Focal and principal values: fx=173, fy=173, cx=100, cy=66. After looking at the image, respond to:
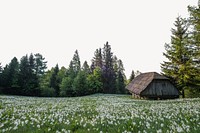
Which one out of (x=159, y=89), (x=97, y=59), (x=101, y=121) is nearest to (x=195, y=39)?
(x=159, y=89)

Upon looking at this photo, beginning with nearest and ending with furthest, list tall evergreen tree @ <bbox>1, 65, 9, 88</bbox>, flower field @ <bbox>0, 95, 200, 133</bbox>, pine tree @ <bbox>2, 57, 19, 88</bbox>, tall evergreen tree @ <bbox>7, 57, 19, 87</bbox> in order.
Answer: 1. flower field @ <bbox>0, 95, 200, 133</bbox>
2. tall evergreen tree @ <bbox>1, 65, 9, 88</bbox>
3. pine tree @ <bbox>2, 57, 19, 88</bbox>
4. tall evergreen tree @ <bbox>7, 57, 19, 87</bbox>

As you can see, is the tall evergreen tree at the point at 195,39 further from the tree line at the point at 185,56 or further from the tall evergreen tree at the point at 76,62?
the tall evergreen tree at the point at 76,62

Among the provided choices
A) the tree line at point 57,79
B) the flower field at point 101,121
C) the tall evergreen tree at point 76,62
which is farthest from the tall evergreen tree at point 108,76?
the flower field at point 101,121

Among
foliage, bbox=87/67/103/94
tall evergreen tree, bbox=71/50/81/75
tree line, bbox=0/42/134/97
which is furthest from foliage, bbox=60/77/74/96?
tall evergreen tree, bbox=71/50/81/75

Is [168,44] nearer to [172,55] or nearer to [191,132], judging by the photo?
[172,55]

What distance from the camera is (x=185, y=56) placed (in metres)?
32.3

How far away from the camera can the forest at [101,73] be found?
94.2 feet

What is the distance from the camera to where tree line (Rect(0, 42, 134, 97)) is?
4999 cm

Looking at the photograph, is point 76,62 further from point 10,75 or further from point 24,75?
point 10,75

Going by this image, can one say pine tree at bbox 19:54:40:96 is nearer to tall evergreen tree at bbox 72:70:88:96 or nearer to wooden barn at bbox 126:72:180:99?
tall evergreen tree at bbox 72:70:88:96

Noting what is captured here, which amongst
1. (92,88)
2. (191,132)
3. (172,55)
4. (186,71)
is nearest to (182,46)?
(172,55)

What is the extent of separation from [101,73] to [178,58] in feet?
124

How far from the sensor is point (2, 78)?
48969 mm

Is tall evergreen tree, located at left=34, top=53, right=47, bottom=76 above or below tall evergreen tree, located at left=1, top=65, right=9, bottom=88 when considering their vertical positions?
above
